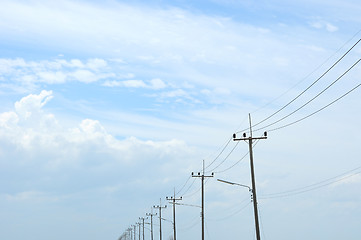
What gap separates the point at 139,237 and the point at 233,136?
114m

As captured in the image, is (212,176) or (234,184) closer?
(234,184)

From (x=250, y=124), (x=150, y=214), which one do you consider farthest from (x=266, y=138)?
(x=150, y=214)

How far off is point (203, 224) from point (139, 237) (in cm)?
9355

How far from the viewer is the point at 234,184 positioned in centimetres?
4178

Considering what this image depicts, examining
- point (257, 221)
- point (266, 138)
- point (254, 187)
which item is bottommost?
point (257, 221)

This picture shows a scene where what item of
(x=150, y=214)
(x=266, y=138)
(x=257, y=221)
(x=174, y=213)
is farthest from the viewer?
(x=150, y=214)

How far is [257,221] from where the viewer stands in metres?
37.9

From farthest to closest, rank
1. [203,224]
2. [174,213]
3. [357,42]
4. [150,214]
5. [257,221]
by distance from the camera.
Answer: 1. [150,214]
2. [174,213]
3. [203,224]
4. [257,221]
5. [357,42]

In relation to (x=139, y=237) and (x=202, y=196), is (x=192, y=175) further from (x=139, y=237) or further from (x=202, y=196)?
(x=139, y=237)

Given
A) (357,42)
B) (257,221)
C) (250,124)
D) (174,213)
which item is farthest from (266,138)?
(174,213)

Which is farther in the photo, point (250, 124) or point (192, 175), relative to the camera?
point (192, 175)

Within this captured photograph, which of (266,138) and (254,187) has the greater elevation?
(266,138)

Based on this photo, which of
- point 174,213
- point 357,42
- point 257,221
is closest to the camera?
point 357,42

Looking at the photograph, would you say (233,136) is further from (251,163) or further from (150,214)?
(150,214)
